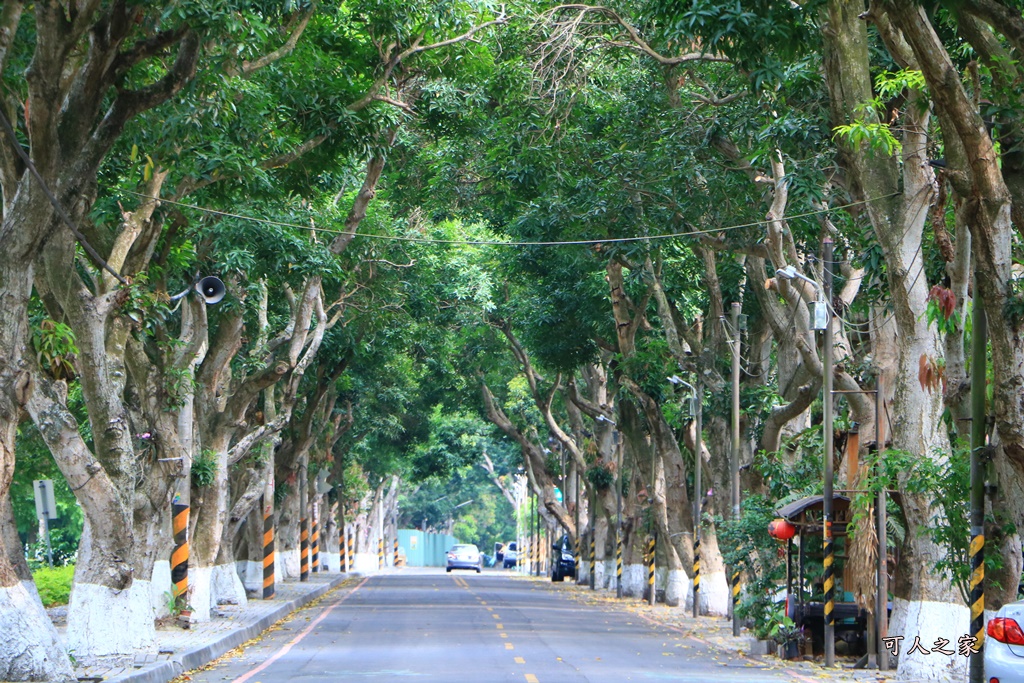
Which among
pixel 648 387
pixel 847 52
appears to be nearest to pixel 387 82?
pixel 847 52

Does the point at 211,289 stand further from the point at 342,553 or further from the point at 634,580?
the point at 342,553

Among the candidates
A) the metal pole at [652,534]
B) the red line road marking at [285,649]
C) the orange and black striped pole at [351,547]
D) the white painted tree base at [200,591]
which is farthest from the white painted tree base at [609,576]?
the orange and black striped pole at [351,547]

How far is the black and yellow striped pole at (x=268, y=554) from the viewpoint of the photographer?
31.8m

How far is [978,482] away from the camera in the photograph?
1180cm

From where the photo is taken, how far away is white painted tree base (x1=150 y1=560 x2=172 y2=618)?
69.3 feet

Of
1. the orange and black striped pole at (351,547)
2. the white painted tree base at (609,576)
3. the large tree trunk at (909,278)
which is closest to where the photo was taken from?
the large tree trunk at (909,278)

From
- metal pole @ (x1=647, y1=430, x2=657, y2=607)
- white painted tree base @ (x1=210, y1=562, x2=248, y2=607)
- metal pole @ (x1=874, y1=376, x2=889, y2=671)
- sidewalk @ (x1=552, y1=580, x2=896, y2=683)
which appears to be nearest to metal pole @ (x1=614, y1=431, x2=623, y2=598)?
sidewalk @ (x1=552, y1=580, x2=896, y2=683)

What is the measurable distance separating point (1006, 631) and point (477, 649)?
11.0 m

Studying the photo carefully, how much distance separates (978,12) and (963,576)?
591 centimetres

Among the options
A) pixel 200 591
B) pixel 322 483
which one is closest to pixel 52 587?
pixel 200 591

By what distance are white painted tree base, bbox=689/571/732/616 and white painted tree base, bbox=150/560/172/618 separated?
11.7m

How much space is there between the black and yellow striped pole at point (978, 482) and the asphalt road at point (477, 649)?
4.08 metres

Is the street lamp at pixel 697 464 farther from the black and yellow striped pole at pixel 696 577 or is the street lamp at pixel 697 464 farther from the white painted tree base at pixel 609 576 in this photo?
the white painted tree base at pixel 609 576

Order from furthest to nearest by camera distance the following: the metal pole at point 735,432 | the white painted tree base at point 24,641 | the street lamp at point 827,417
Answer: the metal pole at point 735,432 < the street lamp at point 827,417 < the white painted tree base at point 24,641
